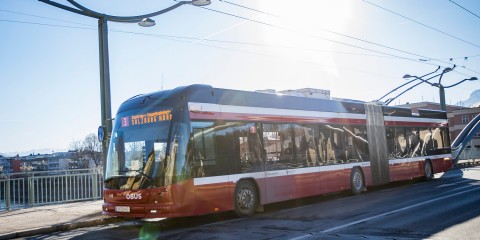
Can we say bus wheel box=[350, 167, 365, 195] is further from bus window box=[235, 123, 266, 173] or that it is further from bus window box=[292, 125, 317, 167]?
bus window box=[235, 123, 266, 173]

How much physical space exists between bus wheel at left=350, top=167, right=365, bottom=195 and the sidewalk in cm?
819

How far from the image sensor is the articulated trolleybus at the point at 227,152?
10.0 metres

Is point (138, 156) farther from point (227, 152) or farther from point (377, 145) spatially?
point (377, 145)

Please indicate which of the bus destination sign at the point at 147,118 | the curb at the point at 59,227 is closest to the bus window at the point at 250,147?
the bus destination sign at the point at 147,118

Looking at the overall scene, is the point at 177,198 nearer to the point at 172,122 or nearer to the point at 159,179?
the point at 159,179

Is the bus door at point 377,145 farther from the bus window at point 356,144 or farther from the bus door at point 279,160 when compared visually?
the bus door at point 279,160

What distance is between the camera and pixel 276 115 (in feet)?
43.4

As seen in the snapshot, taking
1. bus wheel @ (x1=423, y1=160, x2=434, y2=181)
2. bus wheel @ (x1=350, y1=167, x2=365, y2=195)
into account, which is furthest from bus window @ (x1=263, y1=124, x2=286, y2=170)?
bus wheel @ (x1=423, y1=160, x2=434, y2=181)

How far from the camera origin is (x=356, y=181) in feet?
53.7

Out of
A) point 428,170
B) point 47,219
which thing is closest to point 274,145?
point 47,219

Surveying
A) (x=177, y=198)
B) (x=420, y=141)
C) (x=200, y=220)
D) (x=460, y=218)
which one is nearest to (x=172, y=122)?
(x=177, y=198)

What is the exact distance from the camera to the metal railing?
591 inches

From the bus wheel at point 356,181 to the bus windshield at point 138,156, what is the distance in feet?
27.2

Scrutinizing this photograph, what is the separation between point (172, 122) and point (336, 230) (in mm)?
4168
